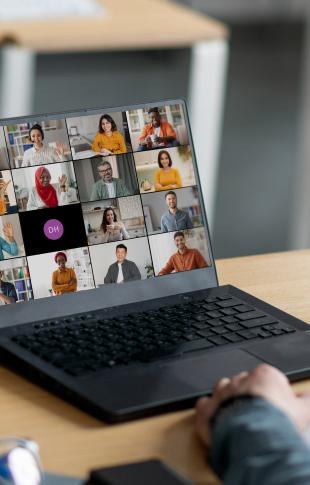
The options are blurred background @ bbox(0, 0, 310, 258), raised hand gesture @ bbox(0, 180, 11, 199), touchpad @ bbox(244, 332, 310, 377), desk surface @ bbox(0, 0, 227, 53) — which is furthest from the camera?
blurred background @ bbox(0, 0, 310, 258)

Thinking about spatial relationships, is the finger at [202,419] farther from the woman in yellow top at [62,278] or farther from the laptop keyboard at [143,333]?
the woman in yellow top at [62,278]

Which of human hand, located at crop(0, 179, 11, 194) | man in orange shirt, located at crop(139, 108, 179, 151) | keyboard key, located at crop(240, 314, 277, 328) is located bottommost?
keyboard key, located at crop(240, 314, 277, 328)

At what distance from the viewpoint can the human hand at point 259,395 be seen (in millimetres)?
677

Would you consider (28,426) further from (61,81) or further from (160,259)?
(61,81)

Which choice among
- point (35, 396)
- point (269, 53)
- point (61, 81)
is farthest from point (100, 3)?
point (269, 53)

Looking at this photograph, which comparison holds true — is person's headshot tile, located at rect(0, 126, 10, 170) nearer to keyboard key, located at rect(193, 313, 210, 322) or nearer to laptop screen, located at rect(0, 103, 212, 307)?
laptop screen, located at rect(0, 103, 212, 307)

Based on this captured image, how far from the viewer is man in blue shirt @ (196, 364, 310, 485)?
→ 0.60 metres

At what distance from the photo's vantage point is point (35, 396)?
77 centimetres

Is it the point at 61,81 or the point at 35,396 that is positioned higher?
the point at 61,81

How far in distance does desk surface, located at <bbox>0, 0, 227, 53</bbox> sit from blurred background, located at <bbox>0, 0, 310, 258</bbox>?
46 centimetres

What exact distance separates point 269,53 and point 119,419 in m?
4.95

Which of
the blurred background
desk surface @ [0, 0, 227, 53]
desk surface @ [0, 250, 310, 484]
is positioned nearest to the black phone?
desk surface @ [0, 250, 310, 484]

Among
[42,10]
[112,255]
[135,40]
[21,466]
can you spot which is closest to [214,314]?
[112,255]

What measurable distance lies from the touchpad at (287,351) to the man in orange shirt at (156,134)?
0.24 meters
